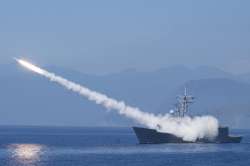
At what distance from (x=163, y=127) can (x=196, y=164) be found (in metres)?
61.0

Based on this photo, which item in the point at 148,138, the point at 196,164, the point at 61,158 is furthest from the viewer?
the point at 148,138

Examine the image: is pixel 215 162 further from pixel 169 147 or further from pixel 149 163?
pixel 169 147

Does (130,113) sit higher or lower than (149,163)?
higher

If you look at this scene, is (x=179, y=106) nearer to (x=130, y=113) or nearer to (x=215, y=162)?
(x=130, y=113)

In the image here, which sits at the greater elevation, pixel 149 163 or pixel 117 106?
pixel 117 106

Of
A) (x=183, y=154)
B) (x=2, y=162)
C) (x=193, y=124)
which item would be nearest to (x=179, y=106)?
(x=193, y=124)

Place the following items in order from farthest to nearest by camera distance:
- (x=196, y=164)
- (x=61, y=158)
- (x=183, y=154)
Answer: (x=183, y=154)
(x=61, y=158)
(x=196, y=164)

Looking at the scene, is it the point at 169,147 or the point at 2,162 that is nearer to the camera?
the point at 2,162

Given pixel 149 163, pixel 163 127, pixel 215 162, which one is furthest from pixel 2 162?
pixel 163 127

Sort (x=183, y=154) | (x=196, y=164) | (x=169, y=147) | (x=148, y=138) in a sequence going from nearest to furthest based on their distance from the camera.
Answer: (x=196, y=164), (x=183, y=154), (x=169, y=147), (x=148, y=138)

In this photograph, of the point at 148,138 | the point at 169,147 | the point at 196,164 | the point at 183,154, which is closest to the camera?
the point at 196,164

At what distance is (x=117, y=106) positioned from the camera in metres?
189

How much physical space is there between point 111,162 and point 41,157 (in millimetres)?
20943

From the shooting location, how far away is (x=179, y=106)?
196 meters
